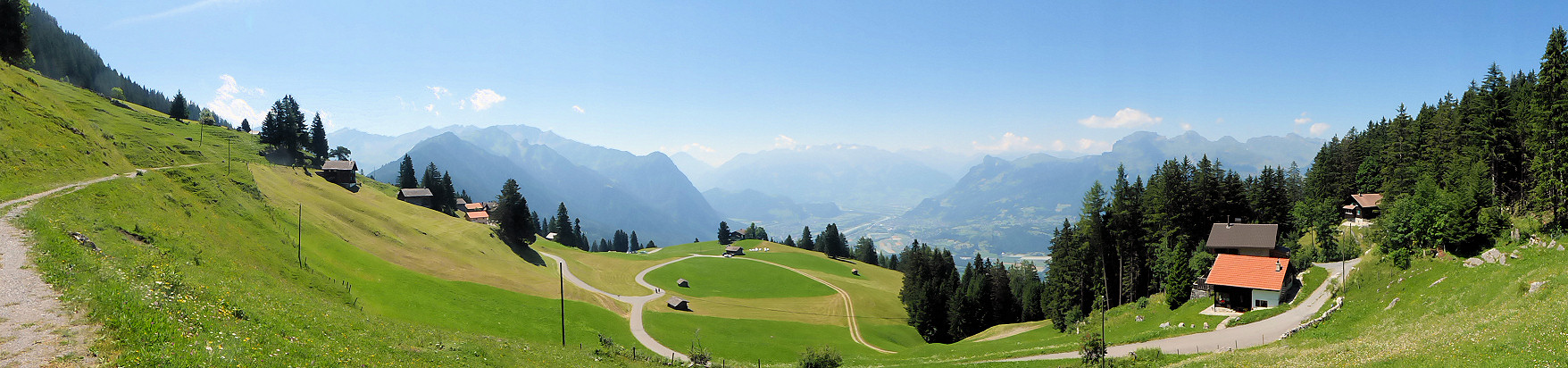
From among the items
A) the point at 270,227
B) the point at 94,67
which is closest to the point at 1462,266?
the point at 270,227

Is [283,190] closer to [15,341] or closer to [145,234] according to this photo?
[145,234]

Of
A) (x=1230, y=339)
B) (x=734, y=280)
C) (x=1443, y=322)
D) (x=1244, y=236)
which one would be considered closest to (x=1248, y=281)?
(x=1244, y=236)

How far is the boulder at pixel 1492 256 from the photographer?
3933cm

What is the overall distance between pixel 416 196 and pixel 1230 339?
134m

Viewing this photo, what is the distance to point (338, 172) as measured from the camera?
336ft

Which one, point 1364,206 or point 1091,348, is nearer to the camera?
point 1091,348

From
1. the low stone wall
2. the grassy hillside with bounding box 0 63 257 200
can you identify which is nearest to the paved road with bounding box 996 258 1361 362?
the low stone wall

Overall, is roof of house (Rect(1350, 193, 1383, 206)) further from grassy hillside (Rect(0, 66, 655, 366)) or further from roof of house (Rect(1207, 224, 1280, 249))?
grassy hillside (Rect(0, 66, 655, 366))

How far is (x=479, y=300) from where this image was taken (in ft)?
174

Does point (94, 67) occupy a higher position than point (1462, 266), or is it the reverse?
point (94, 67)

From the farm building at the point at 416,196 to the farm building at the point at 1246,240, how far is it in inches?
5348

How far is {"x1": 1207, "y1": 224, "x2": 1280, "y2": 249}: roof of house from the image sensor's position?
199 feet

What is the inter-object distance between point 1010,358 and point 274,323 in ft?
147

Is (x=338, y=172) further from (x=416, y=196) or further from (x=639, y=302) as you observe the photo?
(x=639, y=302)
